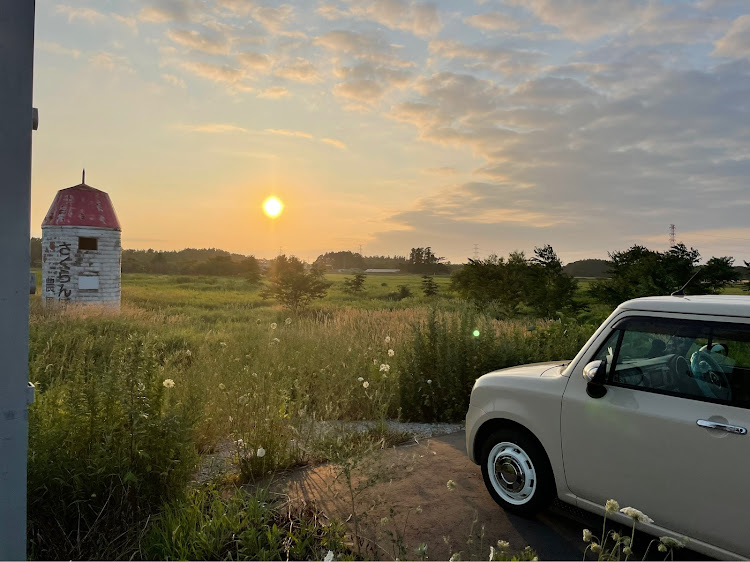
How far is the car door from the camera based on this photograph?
329 cm

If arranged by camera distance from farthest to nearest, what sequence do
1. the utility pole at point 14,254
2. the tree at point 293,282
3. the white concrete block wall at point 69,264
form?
the tree at point 293,282
the white concrete block wall at point 69,264
the utility pole at point 14,254

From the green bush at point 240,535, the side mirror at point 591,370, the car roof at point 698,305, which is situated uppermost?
the car roof at point 698,305

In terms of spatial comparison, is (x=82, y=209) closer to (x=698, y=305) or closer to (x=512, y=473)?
(x=512, y=473)

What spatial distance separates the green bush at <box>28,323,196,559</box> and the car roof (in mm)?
3706

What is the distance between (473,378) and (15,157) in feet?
21.3

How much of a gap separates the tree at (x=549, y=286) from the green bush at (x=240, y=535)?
1851 centimetres

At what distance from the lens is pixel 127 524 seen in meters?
4.19

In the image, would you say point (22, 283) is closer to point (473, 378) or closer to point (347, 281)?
point (473, 378)

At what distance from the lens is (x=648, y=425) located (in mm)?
3645

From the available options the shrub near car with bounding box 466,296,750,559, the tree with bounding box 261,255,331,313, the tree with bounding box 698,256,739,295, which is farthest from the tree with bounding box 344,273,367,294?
the shrub near car with bounding box 466,296,750,559

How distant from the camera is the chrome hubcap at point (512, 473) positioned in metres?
4.43

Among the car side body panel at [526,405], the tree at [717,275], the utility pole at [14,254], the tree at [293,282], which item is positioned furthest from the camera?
the tree at [293,282]

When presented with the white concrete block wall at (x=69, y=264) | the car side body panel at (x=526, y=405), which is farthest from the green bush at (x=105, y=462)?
the white concrete block wall at (x=69, y=264)

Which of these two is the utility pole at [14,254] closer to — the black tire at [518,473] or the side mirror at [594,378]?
the black tire at [518,473]
